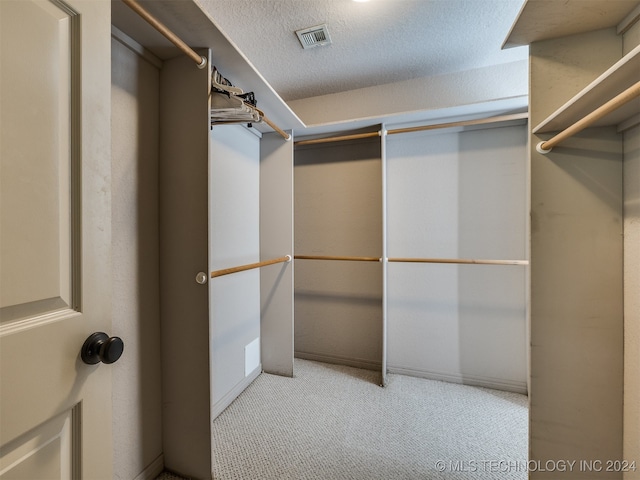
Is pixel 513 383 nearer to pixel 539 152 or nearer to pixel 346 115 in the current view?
pixel 539 152

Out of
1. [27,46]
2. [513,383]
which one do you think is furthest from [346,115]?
[513,383]

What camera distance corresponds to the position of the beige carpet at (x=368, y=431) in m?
1.38

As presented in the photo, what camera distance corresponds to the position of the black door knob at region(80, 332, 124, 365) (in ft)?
1.94

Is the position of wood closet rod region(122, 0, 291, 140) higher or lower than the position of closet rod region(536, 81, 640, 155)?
higher

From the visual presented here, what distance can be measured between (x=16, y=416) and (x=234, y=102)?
1.24 m

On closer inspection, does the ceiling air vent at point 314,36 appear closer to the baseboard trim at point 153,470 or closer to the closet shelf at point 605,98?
the closet shelf at point 605,98

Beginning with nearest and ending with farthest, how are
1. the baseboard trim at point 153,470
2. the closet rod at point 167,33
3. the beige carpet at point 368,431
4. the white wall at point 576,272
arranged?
the closet rod at point 167,33 → the white wall at point 576,272 → the baseboard trim at point 153,470 → the beige carpet at point 368,431

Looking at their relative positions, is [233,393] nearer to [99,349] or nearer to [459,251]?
[99,349]

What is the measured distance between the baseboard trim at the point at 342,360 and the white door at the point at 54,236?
1957 mm

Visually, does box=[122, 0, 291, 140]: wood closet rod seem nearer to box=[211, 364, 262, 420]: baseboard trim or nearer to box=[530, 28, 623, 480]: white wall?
box=[530, 28, 623, 480]: white wall

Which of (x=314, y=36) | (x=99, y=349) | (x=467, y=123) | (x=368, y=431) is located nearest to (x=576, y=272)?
(x=467, y=123)

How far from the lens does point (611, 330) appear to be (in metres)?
1.05

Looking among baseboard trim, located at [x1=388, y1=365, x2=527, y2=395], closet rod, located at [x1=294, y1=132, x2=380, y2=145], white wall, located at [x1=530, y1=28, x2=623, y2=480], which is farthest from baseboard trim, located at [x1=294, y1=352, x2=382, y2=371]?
closet rod, located at [x1=294, y1=132, x2=380, y2=145]

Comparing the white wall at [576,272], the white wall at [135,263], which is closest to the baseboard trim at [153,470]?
the white wall at [135,263]
